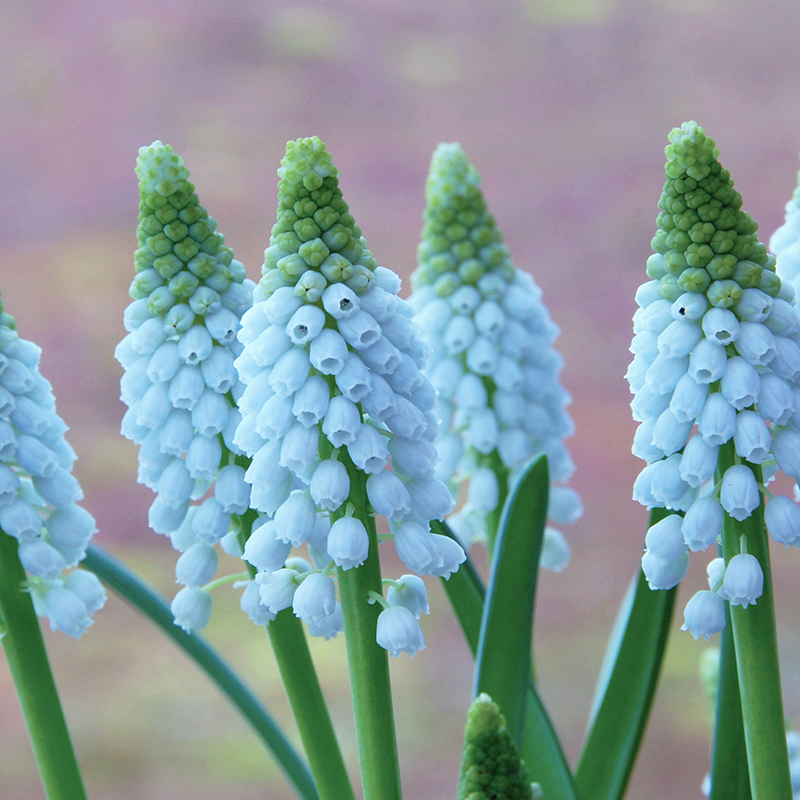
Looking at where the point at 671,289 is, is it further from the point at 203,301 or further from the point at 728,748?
the point at 728,748

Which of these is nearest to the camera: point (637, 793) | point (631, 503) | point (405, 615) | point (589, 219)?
point (405, 615)

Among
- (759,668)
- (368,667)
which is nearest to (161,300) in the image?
(368,667)

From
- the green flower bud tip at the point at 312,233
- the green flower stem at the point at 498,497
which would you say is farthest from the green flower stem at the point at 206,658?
the green flower bud tip at the point at 312,233

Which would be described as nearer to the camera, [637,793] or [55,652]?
[637,793]

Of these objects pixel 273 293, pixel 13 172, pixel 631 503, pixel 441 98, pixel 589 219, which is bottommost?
pixel 273 293

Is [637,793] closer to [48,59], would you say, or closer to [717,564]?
[717,564]

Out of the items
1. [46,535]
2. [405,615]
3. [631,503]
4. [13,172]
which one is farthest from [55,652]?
[405,615]
